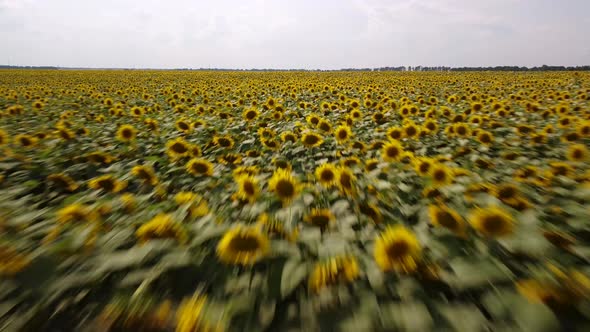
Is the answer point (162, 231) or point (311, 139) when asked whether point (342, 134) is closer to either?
point (311, 139)

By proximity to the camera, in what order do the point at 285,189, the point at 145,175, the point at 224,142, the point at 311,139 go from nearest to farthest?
the point at 285,189
the point at 145,175
the point at 311,139
the point at 224,142

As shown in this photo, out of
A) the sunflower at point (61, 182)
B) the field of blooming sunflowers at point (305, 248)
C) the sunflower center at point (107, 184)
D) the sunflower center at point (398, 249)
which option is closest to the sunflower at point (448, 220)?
the field of blooming sunflowers at point (305, 248)

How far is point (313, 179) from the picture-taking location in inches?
121

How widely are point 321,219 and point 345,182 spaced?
0.71 metres

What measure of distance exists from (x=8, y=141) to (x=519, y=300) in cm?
618

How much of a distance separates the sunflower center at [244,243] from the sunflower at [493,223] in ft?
4.49

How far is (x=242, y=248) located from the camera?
1.70m

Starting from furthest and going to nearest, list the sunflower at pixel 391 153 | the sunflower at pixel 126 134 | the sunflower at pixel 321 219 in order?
the sunflower at pixel 126 134 < the sunflower at pixel 391 153 < the sunflower at pixel 321 219

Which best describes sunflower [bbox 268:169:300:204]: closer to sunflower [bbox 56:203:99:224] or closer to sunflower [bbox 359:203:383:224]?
sunflower [bbox 359:203:383:224]

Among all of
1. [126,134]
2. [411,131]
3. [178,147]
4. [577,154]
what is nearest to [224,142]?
[178,147]

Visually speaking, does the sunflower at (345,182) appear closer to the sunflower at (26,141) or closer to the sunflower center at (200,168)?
the sunflower center at (200,168)

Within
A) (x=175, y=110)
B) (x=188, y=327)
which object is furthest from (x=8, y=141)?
(x=188, y=327)

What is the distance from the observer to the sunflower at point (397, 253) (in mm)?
1541

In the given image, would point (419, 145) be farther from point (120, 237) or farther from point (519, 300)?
point (120, 237)
